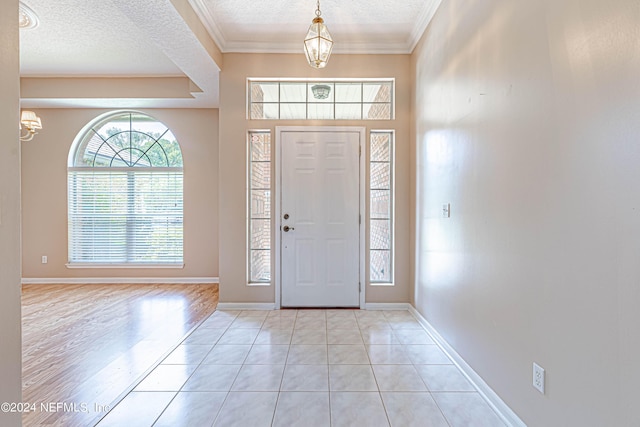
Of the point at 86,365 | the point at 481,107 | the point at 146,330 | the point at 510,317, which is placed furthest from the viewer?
the point at 146,330

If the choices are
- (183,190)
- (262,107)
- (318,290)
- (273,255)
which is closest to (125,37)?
(262,107)

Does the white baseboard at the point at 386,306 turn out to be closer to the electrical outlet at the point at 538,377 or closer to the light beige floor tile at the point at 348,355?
the light beige floor tile at the point at 348,355

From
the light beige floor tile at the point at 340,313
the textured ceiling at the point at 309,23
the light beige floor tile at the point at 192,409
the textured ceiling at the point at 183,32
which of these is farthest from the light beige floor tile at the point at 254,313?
the textured ceiling at the point at 309,23

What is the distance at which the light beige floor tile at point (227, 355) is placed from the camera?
7.89ft

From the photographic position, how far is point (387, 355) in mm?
2525

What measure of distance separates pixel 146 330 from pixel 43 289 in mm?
2832

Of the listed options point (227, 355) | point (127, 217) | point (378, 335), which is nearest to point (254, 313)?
point (227, 355)

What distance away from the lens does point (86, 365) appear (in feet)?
7.79

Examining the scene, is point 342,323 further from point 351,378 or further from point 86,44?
point 86,44

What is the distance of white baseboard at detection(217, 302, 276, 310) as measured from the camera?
3650 millimetres

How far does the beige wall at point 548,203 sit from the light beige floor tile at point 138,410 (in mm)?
2051

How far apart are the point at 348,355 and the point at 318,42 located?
98.3 inches

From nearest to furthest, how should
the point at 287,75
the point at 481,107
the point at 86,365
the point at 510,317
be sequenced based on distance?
the point at 510,317, the point at 481,107, the point at 86,365, the point at 287,75

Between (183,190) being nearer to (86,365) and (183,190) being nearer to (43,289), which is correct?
(43,289)
